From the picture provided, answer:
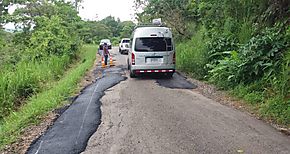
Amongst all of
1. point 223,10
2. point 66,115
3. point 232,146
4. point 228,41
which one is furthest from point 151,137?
point 223,10

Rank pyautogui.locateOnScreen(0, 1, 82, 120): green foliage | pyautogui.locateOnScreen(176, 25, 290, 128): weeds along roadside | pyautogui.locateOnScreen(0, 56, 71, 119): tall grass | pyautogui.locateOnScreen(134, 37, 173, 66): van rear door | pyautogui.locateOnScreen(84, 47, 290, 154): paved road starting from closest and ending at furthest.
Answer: pyautogui.locateOnScreen(84, 47, 290, 154): paved road
pyautogui.locateOnScreen(176, 25, 290, 128): weeds along roadside
pyautogui.locateOnScreen(0, 56, 71, 119): tall grass
pyautogui.locateOnScreen(0, 1, 82, 120): green foliage
pyautogui.locateOnScreen(134, 37, 173, 66): van rear door

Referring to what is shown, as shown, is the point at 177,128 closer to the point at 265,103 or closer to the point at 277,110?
the point at 277,110

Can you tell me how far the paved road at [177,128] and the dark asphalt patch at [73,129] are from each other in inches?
7.8

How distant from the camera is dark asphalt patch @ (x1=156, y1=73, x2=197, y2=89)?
A: 41.0 ft

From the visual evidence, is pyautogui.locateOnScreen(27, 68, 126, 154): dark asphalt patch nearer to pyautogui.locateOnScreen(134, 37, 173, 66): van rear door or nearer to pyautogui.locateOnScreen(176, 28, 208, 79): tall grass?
pyautogui.locateOnScreen(134, 37, 173, 66): van rear door

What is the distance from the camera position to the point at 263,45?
10.3 meters

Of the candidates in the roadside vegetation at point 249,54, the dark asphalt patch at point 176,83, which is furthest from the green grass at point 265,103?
the dark asphalt patch at point 176,83

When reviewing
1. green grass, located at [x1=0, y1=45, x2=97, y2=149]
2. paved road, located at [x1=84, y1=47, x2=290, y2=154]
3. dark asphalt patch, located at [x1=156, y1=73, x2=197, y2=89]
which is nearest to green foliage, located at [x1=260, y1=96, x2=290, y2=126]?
paved road, located at [x1=84, y1=47, x2=290, y2=154]

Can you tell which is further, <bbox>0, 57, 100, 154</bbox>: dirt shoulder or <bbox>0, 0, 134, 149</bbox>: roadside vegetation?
<bbox>0, 0, 134, 149</bbox>: roadside vegetation

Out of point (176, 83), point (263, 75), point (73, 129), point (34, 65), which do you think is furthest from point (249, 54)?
point (34, 65)

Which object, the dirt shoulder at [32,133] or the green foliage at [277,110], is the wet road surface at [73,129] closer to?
the dirt shoulder at [32,133]

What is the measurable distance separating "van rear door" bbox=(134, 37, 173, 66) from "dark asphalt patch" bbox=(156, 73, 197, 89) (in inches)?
29.1

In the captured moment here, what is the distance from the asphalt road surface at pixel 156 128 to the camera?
19.6 ft

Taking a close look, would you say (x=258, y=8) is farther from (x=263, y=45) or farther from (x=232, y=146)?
(x=232, y=146)
